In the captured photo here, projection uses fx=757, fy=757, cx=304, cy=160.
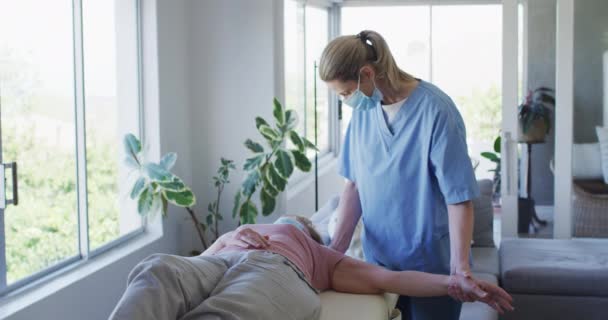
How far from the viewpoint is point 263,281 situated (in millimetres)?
1820

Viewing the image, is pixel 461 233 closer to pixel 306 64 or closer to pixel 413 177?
pixel 413 177

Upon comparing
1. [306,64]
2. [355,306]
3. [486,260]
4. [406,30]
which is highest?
[406,30]

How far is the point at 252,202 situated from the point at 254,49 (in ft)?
2.95

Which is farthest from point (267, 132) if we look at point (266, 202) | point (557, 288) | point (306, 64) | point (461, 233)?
point (306, 64)

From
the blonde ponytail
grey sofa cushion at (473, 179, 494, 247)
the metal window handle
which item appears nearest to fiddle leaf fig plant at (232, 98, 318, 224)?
grey sofa cushion at (473, 179, 494, 247)

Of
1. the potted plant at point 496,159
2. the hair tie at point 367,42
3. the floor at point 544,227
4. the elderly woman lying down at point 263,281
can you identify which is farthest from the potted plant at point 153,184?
the potted plant at point 496,159

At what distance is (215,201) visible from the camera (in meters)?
4.38

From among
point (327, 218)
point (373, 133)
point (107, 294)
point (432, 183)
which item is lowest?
point (107, 294)

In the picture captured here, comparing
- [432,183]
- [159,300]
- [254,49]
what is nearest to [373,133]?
[432,183]

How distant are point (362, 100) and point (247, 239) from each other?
50 centimetres

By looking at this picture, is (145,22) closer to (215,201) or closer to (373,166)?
(215,201)

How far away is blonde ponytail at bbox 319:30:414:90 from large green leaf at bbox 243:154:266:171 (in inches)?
75.6

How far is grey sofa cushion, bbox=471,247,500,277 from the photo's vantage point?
11.3 feet

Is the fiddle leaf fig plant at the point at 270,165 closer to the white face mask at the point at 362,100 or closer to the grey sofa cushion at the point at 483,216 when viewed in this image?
the grey sofa cushion at the point at 483,216
